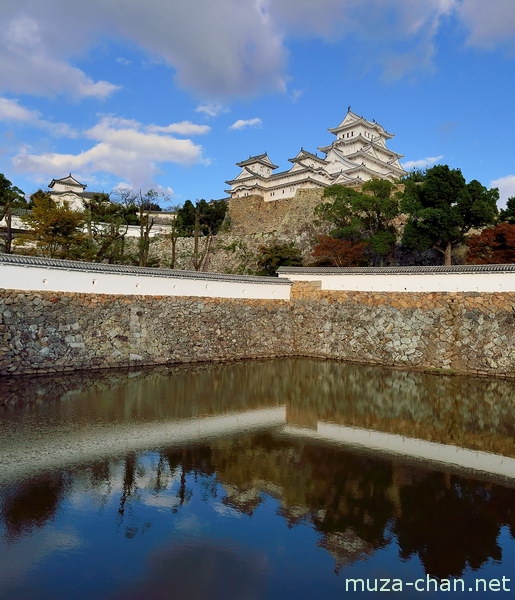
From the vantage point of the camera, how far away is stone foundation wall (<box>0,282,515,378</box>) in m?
10.8

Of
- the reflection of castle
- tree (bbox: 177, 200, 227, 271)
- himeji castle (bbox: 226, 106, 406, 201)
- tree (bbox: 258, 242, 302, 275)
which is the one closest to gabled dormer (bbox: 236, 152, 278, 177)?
himeji castle (bbox: 226, 106, 406, 201)

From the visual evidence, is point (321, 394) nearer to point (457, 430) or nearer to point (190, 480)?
point (457, 430)

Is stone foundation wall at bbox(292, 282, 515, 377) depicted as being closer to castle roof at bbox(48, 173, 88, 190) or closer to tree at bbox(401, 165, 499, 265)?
tree at bbox(401, 165, 499, 265)

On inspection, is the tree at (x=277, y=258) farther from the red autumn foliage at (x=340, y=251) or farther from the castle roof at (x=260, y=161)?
the castle roof at (x=260, y=161)

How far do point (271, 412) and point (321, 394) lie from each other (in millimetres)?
1855

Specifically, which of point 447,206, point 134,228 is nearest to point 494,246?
point 447,206

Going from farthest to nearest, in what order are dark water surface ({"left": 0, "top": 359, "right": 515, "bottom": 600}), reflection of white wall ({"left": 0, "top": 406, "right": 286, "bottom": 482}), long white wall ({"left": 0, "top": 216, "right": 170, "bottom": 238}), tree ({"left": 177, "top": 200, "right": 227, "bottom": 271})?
tree ({"left": 177, "top": 200, "right": 227, "bottom": 271}), long white wall ({"left": 0, "top": 216, "right": 170, "bottom": 238}), reflection of white wall ({"left": 0, "top": 406, "right": 286, "bottom": 482}), dark water surface ({"left": 0, "top": 359, "right": 515, "bottom": 600})

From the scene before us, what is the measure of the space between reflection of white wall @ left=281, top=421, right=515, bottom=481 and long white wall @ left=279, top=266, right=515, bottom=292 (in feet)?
25.4

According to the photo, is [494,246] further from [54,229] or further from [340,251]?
[54,229]

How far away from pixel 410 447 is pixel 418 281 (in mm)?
8550

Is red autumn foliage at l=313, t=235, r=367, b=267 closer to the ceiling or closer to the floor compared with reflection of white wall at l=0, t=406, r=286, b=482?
closer to the ceiling

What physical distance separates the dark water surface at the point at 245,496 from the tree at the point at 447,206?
31.9 feet

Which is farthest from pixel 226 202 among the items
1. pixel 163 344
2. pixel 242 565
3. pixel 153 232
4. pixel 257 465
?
pixel 242 565

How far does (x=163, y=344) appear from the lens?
41.7 ft
